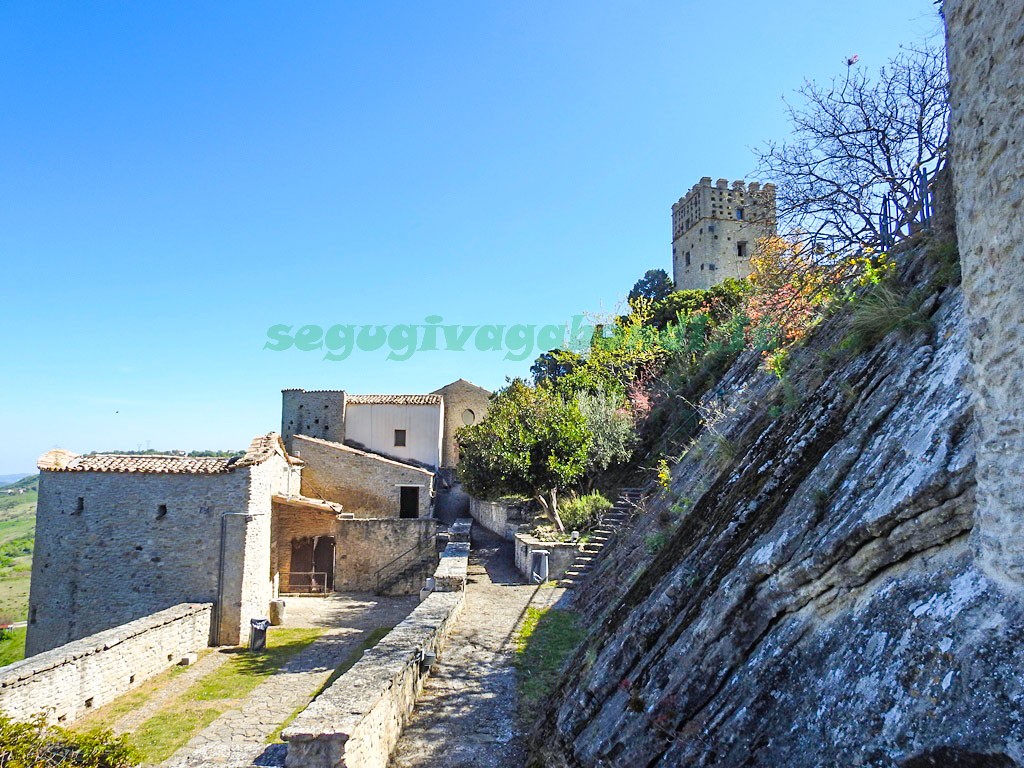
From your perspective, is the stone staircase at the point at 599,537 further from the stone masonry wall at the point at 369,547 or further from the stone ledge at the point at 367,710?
the stone masonry wall at the point at 369,547

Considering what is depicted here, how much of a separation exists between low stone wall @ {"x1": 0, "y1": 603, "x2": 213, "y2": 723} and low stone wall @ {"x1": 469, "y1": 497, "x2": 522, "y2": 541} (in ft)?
30.8

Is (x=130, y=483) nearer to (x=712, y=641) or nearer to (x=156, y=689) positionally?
(x=156, y=689)

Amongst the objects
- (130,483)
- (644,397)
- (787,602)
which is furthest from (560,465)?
(787,602)

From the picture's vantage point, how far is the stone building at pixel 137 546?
51.3ft

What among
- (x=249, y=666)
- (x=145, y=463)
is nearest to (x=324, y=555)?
(x=145, y=463)

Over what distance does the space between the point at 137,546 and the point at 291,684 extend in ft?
21.6

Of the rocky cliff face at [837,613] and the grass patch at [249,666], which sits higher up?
the rocky cliff face at [837,613]

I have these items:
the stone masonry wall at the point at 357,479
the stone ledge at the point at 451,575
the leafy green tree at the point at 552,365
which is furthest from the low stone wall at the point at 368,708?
the leafy green tree at the point at 552,365

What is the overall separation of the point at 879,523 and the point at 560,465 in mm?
13110

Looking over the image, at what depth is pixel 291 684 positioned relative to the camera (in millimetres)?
12250

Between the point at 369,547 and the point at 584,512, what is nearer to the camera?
the point at 584,512

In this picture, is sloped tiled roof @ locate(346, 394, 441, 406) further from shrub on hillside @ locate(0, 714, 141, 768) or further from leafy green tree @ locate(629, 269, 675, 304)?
shrub on hillside @ locate(0, 714, 141, 768)

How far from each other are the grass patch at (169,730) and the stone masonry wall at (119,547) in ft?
16.1

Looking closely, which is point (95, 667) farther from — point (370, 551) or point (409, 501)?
point (409, 501)
